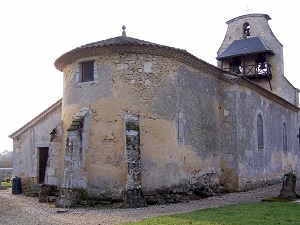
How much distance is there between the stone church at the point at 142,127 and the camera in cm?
1295

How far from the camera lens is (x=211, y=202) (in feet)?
42.6

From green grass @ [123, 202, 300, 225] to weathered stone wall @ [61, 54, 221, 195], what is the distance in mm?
3327

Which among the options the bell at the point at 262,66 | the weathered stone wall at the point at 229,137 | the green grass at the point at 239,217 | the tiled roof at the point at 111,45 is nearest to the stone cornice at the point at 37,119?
the tiled roof at the point at 111,45

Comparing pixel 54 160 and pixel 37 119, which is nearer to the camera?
pixel 54 160

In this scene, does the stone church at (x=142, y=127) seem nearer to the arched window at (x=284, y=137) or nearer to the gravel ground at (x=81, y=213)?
the gravel ground at (x=81, y=213)

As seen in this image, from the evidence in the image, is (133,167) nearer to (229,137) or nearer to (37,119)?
(229,137)

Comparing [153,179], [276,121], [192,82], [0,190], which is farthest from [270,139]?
[0,190]

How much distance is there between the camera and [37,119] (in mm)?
18953

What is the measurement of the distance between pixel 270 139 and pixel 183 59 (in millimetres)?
9387

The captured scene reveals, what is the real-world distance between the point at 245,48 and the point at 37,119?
14.5m

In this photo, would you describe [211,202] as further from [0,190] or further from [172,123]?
[0,190]

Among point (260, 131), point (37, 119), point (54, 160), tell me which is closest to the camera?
point (54, 160)

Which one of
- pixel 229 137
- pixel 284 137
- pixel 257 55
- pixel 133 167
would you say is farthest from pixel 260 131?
pixel 133 167

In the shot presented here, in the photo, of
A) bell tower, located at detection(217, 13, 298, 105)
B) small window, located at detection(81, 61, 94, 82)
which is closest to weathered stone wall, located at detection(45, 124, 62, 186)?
small window, located at detection(81, 61, 94, 82)
